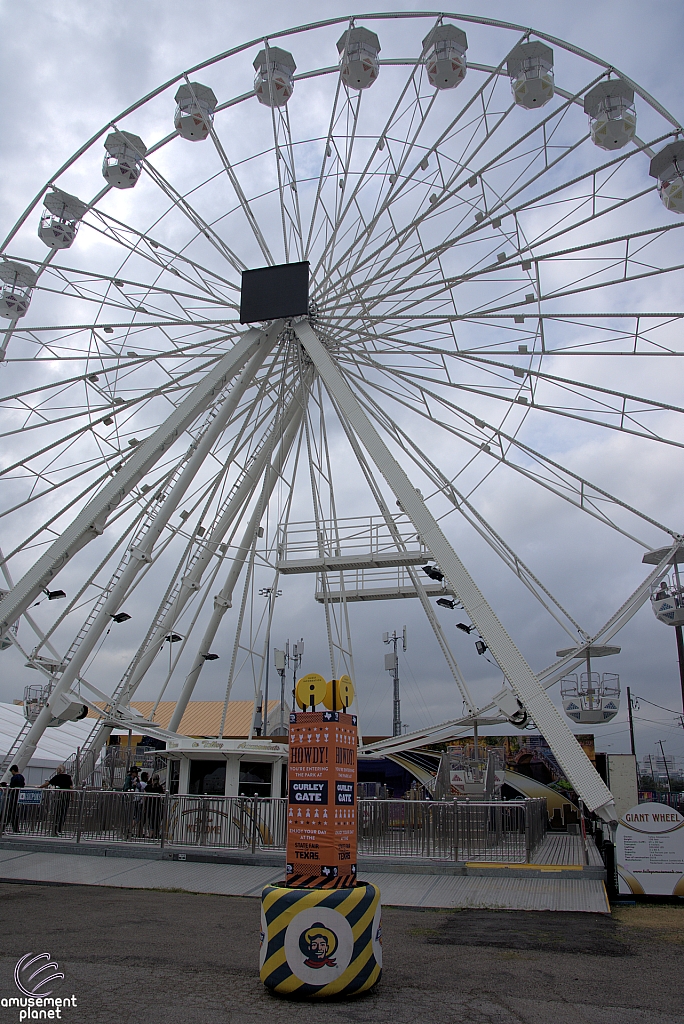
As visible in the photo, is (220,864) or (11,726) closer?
(220,864)

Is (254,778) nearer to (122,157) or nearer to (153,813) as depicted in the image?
(153,813)

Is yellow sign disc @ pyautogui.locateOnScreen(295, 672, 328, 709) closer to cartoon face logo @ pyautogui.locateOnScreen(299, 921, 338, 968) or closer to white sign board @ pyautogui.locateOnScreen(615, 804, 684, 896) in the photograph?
cartoon face logo @ pyautogui.locateOnScreen(299, 921, 338, 968)

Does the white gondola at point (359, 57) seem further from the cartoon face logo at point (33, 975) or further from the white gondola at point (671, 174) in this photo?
the cartoon face logo at point (33, 975)

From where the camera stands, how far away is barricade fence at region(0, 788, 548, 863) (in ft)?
47.0

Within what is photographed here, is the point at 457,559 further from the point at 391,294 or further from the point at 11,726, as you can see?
the point at 11,726

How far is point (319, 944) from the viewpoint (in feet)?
21.5

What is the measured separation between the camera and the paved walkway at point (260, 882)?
38.0 ft

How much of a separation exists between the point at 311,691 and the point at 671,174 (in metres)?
13.5

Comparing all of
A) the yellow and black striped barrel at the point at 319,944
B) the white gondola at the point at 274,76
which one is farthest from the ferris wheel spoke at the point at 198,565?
the yellow and black striped barrel at the point at 319,944

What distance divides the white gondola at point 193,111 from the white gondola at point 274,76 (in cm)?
128

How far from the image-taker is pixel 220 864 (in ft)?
49.6

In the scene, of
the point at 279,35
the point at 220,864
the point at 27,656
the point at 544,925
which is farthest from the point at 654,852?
the point at 279,35

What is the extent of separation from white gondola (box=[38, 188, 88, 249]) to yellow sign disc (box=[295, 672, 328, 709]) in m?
16.3

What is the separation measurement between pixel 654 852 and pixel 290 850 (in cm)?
713
